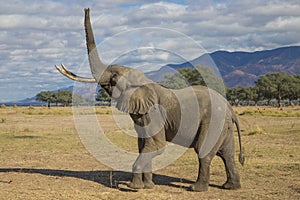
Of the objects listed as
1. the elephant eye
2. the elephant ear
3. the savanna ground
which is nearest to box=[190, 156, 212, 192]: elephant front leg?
the savanna ground

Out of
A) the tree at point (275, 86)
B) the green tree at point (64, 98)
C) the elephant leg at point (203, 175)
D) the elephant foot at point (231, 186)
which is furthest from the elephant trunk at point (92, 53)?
the green tree at point (64, 98)

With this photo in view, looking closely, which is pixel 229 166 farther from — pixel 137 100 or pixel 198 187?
pixel 137 100

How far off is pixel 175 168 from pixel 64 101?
104 metres

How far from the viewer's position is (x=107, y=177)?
1162 centimetres

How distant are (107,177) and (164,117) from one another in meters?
2.73

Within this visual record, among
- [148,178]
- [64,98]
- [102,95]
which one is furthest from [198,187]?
[64,98]

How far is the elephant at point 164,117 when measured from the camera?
9734mm

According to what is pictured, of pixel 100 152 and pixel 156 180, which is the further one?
pixel 100 152

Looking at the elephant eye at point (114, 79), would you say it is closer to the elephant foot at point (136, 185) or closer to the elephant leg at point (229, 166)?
the elephant foot at point (136, 185)

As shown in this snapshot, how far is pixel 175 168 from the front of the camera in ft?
42.4

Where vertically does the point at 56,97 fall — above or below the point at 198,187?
above

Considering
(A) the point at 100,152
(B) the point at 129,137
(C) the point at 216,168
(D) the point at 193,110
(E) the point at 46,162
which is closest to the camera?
(D) the point at 193,110

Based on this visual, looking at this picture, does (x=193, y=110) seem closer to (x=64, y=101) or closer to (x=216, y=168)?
(x=216, y=168)

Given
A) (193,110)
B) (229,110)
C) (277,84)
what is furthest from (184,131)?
(277,84)
